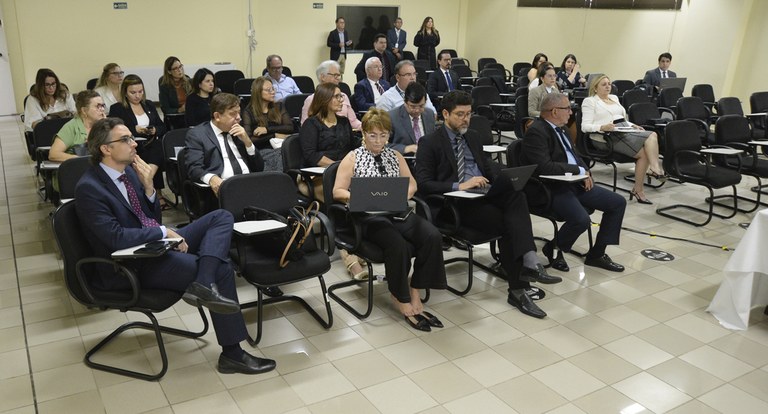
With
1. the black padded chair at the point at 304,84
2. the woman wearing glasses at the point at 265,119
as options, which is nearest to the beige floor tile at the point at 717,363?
the woman wearing glasses at the point at 265,119

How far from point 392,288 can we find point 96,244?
1.63 m

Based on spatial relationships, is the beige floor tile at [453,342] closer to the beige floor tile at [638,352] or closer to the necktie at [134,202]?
the beige floor tile at [638,352]

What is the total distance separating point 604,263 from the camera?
4.56 m

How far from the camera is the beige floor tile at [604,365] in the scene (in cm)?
315

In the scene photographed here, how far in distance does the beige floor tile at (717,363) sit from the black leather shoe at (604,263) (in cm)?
110

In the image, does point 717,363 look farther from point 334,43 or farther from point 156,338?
point 334,43

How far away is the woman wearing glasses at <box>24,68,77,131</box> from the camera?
6.05 meters

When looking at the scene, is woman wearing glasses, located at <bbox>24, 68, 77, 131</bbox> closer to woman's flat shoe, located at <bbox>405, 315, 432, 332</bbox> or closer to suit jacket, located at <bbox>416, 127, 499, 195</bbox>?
suit jacket, located at <bbox>416, 127, 499, 195</bbox>

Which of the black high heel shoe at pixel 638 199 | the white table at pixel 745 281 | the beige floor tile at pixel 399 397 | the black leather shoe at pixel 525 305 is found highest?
the white table at pixel 745 281

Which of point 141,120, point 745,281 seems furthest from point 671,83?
point 141,120

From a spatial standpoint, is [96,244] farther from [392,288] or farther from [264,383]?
[392,288]

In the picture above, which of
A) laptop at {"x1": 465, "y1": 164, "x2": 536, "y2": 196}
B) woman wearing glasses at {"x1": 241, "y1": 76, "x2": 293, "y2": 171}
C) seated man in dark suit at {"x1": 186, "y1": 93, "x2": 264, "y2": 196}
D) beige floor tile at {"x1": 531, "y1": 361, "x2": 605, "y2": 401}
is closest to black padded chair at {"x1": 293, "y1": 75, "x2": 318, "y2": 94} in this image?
woman wearing glasses at {"x1": 241, "y1": 76, "x2": 293, "y2": 171}

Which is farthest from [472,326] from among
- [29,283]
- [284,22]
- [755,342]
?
[284,22]

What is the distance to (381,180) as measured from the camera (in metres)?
3.44
